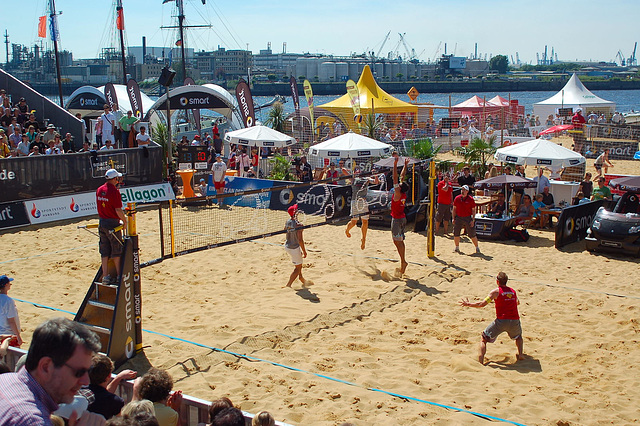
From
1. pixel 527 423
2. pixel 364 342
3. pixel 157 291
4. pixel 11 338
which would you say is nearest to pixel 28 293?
pixel 157 291

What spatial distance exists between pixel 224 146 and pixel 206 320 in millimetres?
17722

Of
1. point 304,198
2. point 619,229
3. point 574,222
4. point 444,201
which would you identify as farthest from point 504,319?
point 304,198

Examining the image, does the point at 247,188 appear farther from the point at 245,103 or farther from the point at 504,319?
the point at 504,319

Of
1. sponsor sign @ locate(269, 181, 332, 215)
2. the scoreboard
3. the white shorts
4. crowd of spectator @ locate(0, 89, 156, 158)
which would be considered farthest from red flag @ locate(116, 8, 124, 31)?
the white shorts

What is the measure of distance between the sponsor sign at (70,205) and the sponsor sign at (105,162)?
61 cm

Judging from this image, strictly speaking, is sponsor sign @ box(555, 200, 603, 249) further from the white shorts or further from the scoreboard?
the scoreboard

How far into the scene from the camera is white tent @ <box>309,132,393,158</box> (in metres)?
16.7

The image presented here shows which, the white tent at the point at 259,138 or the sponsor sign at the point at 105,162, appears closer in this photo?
the sponsor sign at the point at 105,162

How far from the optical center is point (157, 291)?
10336 millimetres

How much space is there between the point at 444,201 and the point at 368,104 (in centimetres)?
1573

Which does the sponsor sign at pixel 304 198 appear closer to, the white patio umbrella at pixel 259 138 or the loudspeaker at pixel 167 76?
the white patio umbrella at pixel 259 138

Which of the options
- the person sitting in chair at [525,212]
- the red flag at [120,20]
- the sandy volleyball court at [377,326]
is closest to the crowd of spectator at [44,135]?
the sandy volleyball court at [377,326]

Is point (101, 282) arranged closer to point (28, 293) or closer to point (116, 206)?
point (116, 206)

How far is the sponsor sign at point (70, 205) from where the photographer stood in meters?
Result: 15.5
